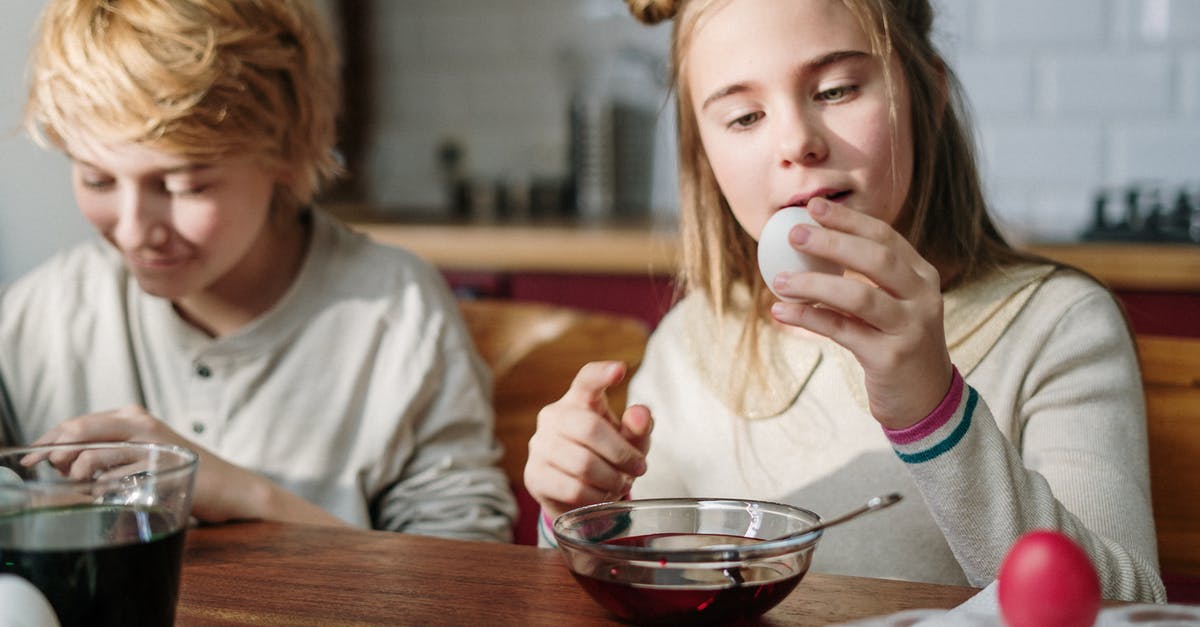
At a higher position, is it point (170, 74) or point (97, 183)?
point (170, 74)

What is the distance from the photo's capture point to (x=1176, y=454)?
1.06m

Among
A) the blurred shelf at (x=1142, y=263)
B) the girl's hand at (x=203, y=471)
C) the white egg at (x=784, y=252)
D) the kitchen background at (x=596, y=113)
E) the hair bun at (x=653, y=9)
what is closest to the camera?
the white egg at (x=784, y=252)

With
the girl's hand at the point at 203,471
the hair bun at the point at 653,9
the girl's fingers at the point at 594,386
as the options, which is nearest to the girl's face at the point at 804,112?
the hair bun at the point at 653,9

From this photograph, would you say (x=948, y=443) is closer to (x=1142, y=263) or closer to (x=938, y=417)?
(x=938, y=417)

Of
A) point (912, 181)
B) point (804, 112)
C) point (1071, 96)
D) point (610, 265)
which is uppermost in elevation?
A: point (804, 112)

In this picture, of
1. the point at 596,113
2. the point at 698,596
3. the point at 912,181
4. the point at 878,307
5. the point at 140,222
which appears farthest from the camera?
the point at 596,113

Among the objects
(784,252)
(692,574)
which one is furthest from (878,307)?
(692,574)

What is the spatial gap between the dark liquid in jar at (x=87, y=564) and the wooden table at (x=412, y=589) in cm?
10

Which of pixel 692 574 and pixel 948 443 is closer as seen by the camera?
pixel 692 574

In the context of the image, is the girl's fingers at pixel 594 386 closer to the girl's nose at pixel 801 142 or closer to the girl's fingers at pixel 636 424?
the girl's fingers at pixel 636 424

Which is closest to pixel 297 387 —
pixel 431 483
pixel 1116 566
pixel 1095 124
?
pixel 431 483

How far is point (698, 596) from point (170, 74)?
86cm

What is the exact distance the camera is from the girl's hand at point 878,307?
2.39 feet

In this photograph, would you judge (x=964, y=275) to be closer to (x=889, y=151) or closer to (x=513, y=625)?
(x=889, y=151)
